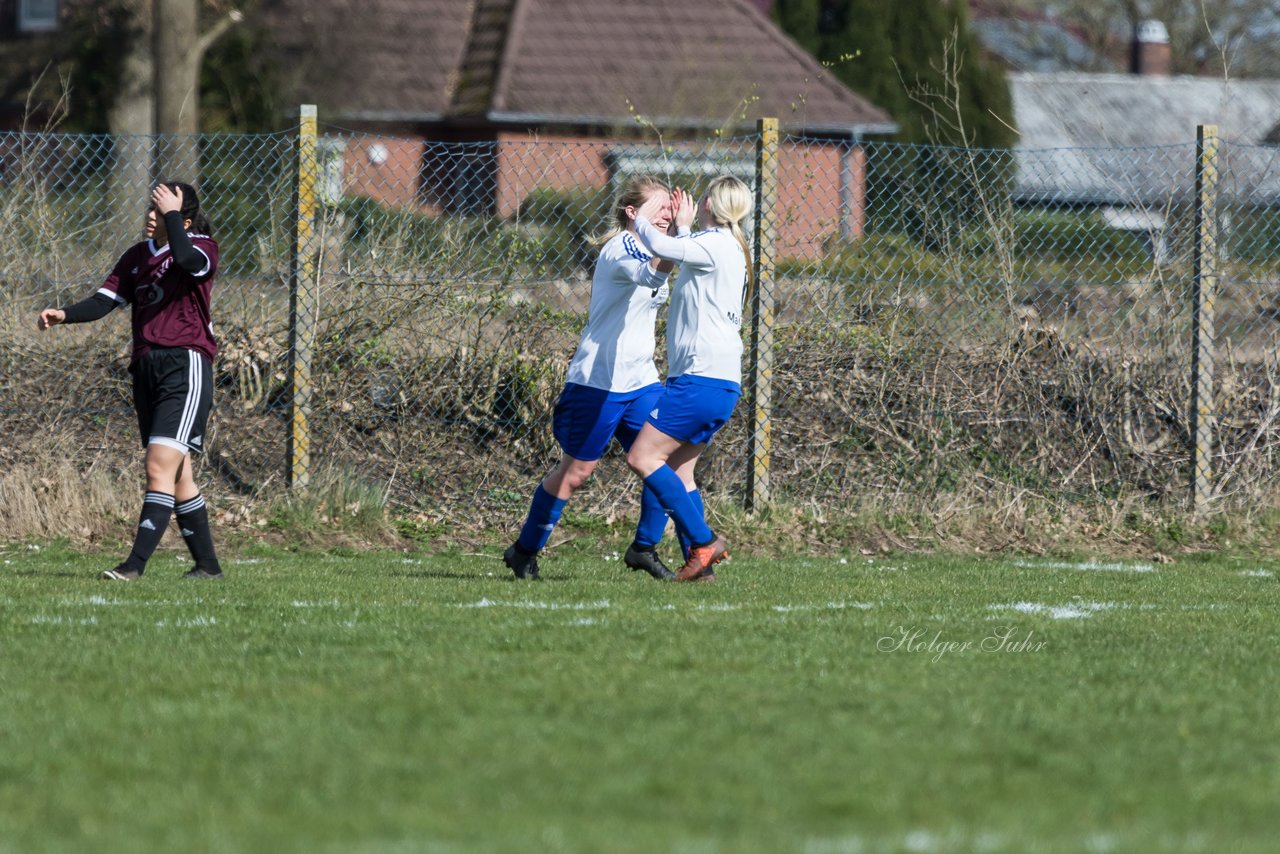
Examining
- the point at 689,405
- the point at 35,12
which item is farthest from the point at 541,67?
the point at 689,405

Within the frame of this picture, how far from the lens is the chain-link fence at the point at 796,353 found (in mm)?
10719

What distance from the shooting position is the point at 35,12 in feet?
117

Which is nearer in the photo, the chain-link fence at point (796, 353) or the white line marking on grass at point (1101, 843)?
the white line marking on grass at point (1101, 843)

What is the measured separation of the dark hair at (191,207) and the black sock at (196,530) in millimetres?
1228

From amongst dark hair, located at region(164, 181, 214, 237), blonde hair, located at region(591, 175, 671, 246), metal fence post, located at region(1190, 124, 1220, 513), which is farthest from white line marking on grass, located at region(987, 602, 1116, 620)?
dark hair, located at region(164, 181, 214, 237)

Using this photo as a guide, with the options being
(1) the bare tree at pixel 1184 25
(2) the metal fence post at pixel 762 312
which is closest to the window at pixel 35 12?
(1) the bare tree at pixel 1184 25

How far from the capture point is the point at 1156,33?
5181 cm

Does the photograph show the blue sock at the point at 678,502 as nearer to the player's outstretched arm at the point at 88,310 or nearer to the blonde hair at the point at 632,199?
the blonde hair at the point at 632,199

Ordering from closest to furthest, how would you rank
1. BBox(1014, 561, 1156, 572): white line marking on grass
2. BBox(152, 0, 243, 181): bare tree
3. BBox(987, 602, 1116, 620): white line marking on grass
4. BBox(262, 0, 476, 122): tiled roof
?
BBox(987, 602, 1116, 620): white line marking on grass
BBox(1014, 561, 1156, 572): white line marking on grass
BBox(152, 0, 243, 181): bare tree
BBox(262, 0, 476, 122): tiled roof

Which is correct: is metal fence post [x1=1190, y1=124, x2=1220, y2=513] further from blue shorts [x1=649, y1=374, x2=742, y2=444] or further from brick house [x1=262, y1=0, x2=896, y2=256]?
brick house [x1=262, y1=0, x2=896, y2=256]

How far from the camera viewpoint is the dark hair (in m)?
7.95

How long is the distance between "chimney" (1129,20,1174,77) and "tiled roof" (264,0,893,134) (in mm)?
21976

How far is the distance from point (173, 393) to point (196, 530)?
25.6 inches

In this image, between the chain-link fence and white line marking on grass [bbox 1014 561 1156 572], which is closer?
white line marking on grass [bbox 1014 561 1156 572]
